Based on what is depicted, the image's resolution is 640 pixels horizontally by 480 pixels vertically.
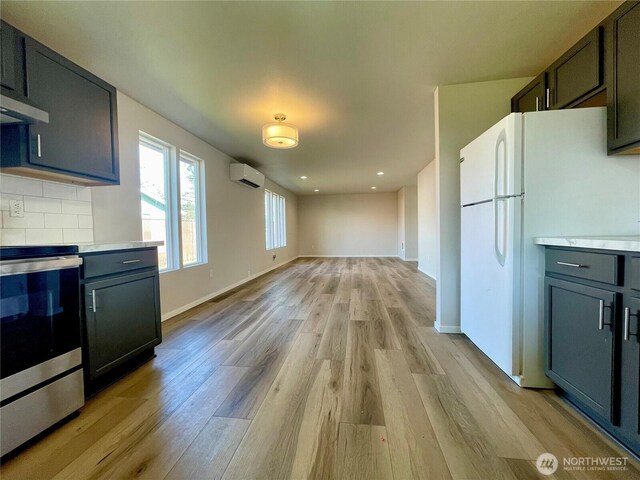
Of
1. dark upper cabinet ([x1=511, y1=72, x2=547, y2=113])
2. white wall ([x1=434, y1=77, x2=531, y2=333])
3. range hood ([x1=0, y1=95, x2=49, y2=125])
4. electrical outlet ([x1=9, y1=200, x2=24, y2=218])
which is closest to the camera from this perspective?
range hood ([x1=0, y1=95, x2=49, y2=125])

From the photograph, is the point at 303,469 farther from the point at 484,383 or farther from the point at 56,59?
the point at 56,59

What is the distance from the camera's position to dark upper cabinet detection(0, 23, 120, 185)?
1.53 meters

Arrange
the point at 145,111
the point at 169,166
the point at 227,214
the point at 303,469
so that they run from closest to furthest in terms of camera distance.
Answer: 1. the point at 303,469
2. the point at 145,111
3. the point at 169,166
4. the point at 227,214

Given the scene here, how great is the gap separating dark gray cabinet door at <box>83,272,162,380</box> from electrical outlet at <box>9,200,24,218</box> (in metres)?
0.75

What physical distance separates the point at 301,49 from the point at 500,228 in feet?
6.26

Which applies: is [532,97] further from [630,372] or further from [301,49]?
[630,372]

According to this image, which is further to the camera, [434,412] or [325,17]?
[325,17]

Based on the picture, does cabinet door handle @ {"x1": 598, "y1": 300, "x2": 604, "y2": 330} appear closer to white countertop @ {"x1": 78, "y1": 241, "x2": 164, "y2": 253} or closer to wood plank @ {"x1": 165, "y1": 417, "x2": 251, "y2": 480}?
wood plank @ {"x1": 165, "y1": 417, "x2": 251, "y2": 480}

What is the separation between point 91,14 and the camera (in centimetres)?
165

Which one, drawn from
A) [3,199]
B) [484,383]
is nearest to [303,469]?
[484,383]

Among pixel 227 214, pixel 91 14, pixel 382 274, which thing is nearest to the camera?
pixel 91 14

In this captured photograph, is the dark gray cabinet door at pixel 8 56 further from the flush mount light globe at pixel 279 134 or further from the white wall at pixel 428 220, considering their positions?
the white wall at pixel 428 220

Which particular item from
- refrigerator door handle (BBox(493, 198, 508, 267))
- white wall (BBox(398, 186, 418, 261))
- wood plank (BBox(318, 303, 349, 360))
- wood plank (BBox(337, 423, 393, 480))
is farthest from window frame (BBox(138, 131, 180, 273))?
white wall (BBox(398, 186, 418, 261))

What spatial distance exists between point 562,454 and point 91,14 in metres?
3.44
